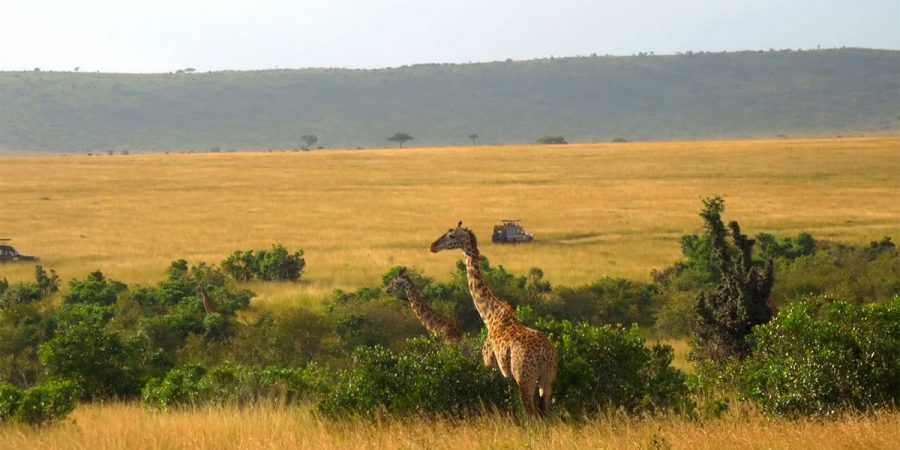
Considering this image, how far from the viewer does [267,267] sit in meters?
32.6

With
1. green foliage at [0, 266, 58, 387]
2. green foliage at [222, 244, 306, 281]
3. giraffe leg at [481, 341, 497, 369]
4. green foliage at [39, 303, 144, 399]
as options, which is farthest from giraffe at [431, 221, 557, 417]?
green foliage at [222, 244, 306, 281]

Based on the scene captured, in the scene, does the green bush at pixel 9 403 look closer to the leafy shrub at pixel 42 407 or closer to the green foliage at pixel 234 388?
the leafy shrub at pixel 42 407

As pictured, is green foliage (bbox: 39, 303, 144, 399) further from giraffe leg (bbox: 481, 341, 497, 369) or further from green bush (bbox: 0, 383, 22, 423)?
giraffe leg (bbox: 481, 341, 497, 369)

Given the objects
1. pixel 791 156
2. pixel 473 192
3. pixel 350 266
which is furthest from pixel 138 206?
pixel 791 156

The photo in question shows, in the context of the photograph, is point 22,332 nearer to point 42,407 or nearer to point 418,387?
point 42,407

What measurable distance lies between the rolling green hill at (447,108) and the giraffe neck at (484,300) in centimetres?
13949

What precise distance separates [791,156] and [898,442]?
78.5 meters

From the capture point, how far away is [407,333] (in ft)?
77.8

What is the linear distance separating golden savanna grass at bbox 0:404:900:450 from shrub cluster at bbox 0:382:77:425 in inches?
10.3

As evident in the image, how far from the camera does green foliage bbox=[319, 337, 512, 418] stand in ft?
34.4

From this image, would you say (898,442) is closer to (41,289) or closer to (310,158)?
(41,289)

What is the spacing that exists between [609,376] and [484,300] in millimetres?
1617

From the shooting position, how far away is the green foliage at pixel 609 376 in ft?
35.2

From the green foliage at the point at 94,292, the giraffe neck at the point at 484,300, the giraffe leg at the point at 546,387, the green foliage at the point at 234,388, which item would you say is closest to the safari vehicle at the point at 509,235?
the green foliage at the point at 94,292
